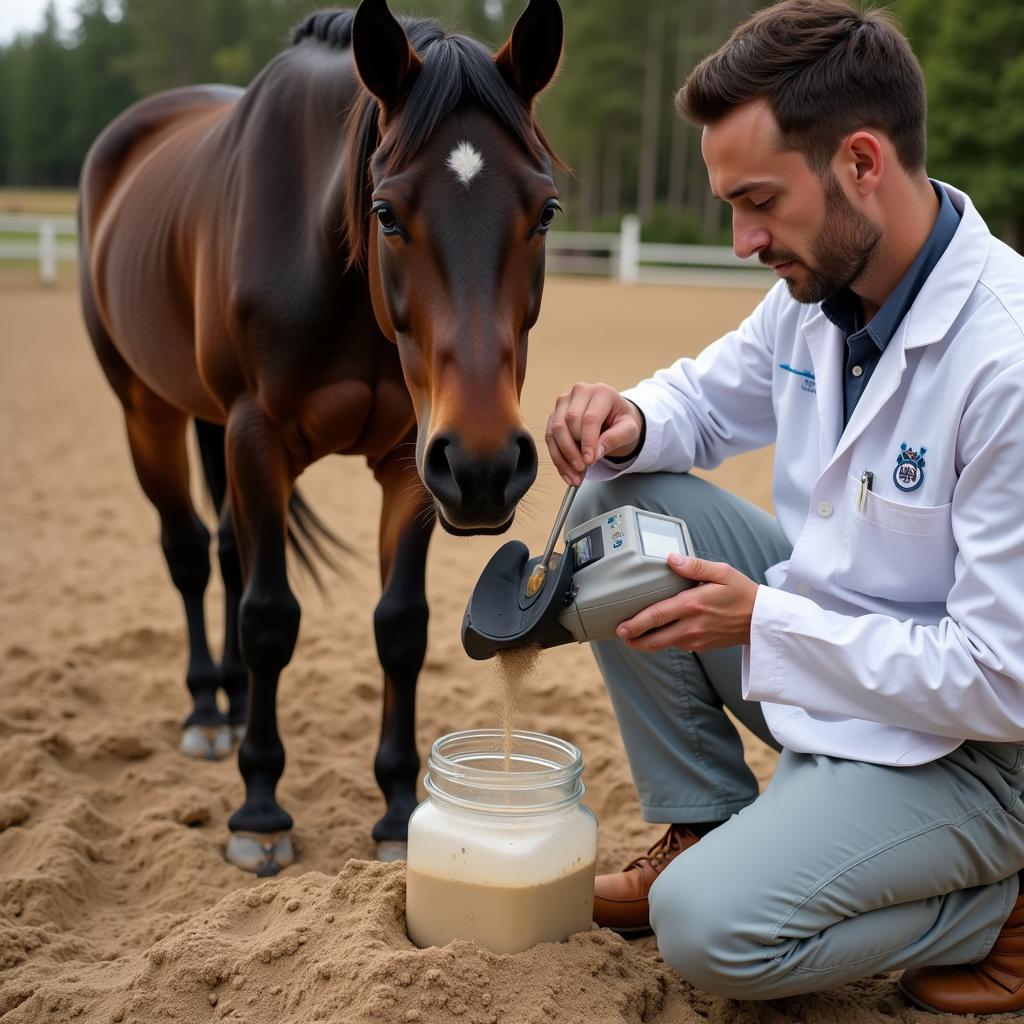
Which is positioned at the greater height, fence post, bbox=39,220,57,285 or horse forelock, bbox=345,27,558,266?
horse forelock, bbox=345,27,558,266

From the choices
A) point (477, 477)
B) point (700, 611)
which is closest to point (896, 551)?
point (700, 611)

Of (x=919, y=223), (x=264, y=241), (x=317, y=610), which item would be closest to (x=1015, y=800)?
(x=919, y=223)

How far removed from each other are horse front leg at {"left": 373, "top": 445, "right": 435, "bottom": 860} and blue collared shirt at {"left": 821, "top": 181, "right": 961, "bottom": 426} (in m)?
1.24

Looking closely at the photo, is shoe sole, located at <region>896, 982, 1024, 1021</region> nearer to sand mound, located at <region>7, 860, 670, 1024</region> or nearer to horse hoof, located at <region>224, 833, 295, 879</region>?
sand mound, located at <region>7, 860, 670, 1024</region>

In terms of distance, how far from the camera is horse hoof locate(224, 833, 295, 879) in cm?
299

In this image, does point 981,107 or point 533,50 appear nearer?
point 533,50

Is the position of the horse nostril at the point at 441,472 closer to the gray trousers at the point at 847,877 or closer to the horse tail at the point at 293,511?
the gray trousers at the point at 847,877

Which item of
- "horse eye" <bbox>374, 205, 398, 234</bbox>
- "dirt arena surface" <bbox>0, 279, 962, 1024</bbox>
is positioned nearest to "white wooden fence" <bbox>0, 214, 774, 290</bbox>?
"dirt arena surface" <bbox>0, 279, 962, 1024</bbox>

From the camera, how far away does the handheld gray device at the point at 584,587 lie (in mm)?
2086

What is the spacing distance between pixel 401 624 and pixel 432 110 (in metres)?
1.44

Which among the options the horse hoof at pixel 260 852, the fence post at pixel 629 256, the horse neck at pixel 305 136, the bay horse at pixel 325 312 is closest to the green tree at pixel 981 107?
the fence post at pixel 629 256

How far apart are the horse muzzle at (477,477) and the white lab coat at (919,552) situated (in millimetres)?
500

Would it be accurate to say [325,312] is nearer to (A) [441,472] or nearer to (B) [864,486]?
(A) [441,472]

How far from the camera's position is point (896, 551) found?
86.4 inches
